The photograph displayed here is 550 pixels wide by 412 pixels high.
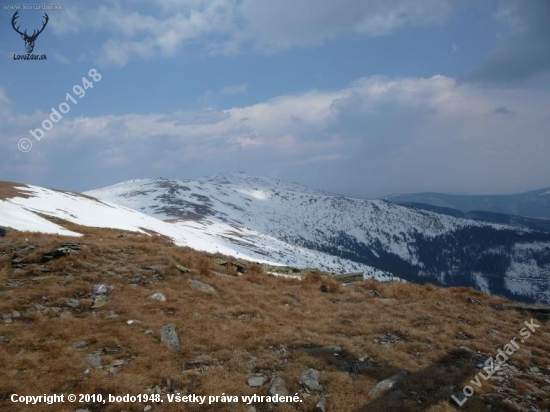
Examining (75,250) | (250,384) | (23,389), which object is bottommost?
(250,384)

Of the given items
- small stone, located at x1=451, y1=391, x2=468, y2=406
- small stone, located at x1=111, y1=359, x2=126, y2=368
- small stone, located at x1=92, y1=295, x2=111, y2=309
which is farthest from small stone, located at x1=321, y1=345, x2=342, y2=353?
small stone, located at x1=92, y1=295, x2=111, y2=309

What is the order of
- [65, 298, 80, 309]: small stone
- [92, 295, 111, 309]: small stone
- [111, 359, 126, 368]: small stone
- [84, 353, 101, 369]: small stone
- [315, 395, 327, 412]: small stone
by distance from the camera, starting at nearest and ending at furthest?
[315, 395, 327, 412]: small stone → [84, 353, 101, 369]: small stone → [111, 359, 126, 368]: small stone → [65, 298, 80, 309]: small stone → [92, 295, 111, 309]: small stone

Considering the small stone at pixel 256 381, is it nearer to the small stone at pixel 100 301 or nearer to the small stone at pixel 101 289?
Result: the small stone at pixel 100 301

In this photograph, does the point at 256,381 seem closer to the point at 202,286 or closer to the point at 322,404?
the point at 322,404

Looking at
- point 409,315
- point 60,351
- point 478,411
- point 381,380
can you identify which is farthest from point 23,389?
point 409,315

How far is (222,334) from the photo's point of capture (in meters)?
14.0

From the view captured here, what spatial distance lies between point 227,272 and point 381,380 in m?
14.6

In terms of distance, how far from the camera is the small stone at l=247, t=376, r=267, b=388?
35.0ft

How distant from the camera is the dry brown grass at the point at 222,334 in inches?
404

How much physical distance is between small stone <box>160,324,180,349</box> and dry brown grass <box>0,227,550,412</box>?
0.73 feet

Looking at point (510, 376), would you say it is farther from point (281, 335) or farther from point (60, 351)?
point (60, 351)

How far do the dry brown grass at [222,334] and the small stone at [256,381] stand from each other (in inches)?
9.6

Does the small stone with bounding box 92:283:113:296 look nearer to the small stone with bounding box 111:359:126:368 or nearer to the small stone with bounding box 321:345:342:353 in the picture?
the small stone with bounding box 111:359:126:368

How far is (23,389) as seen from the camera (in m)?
9.33
